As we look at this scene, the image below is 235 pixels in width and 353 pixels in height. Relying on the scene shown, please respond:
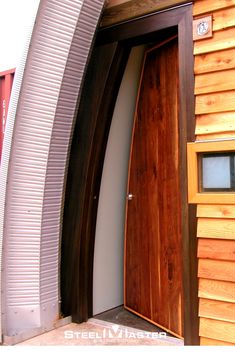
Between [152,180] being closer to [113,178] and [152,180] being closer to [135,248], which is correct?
[113,178]

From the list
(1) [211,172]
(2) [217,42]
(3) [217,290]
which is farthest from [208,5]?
(3) [217,290]

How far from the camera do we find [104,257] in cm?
282

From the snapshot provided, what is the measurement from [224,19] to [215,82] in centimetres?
37

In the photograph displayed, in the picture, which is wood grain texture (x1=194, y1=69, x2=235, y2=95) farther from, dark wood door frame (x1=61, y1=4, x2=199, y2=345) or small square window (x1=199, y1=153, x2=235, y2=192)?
dark wood door frame (x1=61, y1=4, x2=199, y2=345)

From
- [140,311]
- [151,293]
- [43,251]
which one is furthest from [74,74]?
[140,311]

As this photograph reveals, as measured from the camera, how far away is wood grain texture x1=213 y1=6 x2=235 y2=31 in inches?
78.9

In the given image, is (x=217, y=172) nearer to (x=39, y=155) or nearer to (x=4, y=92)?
(x=39, y=155)

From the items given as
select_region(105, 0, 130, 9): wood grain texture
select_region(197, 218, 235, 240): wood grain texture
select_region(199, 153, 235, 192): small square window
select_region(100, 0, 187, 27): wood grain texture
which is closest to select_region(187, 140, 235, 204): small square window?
select_region(199, 153, 235, 192): small square window

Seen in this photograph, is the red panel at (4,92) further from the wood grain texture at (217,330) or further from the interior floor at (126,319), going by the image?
the wood grain texture at (217,330)

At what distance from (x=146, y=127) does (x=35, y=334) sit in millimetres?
1751

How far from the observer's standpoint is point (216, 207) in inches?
80.6

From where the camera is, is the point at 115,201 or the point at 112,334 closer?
the point at 112,334

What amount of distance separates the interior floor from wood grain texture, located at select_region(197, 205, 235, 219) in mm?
1019

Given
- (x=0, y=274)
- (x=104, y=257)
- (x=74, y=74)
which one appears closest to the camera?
(x=0, y=274)
